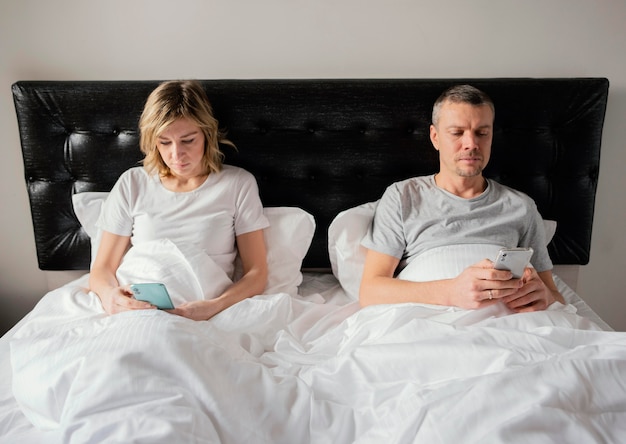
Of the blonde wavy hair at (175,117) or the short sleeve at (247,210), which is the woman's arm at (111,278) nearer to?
the blonde wavy hair at (175,117)

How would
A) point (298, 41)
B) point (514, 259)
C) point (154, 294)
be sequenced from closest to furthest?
point (514, 259)
point (154, 294)
point (298, 41)

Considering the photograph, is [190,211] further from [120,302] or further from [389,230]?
[389,230]

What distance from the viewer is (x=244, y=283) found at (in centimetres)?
168

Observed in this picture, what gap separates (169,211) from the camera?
1.71m

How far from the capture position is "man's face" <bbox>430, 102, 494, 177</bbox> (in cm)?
159

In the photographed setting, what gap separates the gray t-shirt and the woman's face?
1.87 feet

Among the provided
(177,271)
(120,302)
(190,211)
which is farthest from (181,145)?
(120,302)

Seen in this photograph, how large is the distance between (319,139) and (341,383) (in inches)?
34.0

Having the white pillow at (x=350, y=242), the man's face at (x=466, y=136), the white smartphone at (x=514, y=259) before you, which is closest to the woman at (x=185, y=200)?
the white pillow at (x=350, y=242)

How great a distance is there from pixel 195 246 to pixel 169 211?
5.6 inches

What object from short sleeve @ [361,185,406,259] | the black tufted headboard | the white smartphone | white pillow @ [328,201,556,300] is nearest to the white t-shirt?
the black tufted headboard

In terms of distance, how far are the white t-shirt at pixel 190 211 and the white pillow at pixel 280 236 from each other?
7 centimetres

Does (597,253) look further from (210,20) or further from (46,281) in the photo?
(46,281)

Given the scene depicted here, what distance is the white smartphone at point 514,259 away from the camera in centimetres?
132
